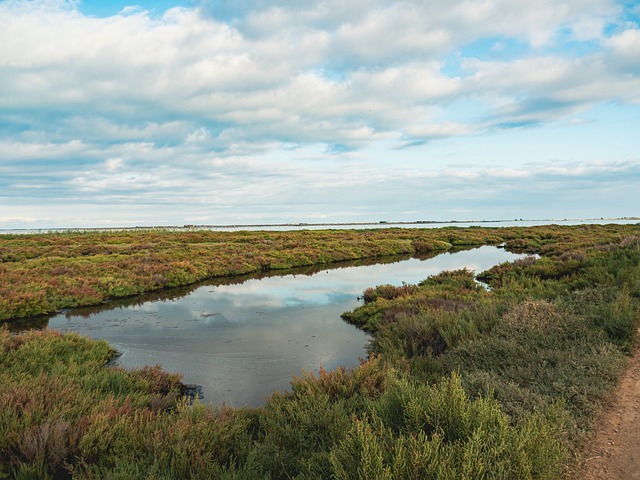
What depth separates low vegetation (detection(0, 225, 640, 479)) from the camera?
178 inches

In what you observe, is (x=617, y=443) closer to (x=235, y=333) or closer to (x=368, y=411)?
(x=368, y=411)

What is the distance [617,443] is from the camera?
18.3ft

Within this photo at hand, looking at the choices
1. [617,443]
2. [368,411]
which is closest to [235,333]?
[368,411]

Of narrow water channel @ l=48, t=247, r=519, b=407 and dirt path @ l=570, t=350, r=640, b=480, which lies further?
narrow water channel @ l=48, t=247, r=519, b=407

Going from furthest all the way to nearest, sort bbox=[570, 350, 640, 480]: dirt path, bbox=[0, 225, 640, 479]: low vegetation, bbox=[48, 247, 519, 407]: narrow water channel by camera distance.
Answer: bbox=[48, 247, 519, 407]: narrow water channel, bbox=[570, 350, 640, 480]: dirt path, bbox=[0, 225, 640, 479]: low vegetation

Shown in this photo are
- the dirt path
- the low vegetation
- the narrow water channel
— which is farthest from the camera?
the narrow water channel

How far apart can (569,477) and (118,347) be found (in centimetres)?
1279

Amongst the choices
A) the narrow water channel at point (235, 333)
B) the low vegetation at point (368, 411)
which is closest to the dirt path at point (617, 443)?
the low vegetation at point (368, 411)

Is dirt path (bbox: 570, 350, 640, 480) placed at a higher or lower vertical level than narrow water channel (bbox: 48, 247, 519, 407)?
higher

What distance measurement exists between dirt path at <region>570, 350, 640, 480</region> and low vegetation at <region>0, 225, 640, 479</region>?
0.69 ft

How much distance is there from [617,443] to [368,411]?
3549mm

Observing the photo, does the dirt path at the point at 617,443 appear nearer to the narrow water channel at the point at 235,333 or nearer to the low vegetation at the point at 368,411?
the low vegetation at the point at 368,411

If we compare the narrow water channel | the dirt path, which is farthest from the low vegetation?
the narrow water channel

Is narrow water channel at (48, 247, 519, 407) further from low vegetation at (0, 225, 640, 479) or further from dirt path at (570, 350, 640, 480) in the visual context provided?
dirt path at (570, 350, 640, 480)
